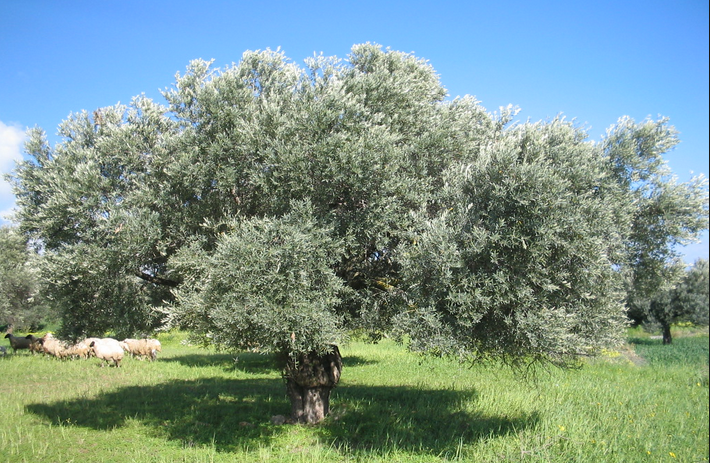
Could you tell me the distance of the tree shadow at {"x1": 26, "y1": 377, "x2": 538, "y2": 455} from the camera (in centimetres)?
1136

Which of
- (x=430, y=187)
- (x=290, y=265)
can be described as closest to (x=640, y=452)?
(x=430, y=187)

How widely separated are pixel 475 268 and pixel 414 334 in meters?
1.81

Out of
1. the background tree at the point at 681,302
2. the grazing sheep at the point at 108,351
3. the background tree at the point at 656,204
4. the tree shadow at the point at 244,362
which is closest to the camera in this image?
the background tree at the point at 656,204

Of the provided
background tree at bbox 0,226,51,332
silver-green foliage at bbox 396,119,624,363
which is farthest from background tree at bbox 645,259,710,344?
background tree at bbox 0,226,51,332

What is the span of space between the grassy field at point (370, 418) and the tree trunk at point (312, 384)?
415 mm

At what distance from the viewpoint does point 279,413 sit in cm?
1393

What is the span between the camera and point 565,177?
10.3 metres

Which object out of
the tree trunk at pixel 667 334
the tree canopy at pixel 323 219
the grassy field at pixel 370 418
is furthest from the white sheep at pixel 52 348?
the tree trunk at pixel 667 334

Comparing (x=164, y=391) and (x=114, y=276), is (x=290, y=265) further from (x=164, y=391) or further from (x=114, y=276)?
(x=164, y=391)

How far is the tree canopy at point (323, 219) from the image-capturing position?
8.67 meters

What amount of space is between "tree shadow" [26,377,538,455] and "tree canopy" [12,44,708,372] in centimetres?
261

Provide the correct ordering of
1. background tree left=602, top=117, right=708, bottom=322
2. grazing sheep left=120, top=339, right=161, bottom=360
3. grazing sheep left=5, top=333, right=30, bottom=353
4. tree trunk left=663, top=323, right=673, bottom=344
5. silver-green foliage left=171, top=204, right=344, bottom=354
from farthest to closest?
tree trunk left=663, top=323, right=673, bottom=344, grazing sheep left=5, top=333, right=30, bottom=353, grazing sheep left=120, top=339, right=161, bottom=360, background tree left=602, top=117, right=708, bottom=322, silver-green foliage left=171, top=204, right=344, bottom=354

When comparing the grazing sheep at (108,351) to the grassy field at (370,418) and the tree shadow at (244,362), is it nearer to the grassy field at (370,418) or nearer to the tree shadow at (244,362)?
the grassy field at (370,418)

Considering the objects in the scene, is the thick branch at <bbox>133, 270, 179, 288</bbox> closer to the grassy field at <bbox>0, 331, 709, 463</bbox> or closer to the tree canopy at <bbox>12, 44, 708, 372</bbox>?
the tree canopy at <bbox>12, 44, 708, 372</bbox>
